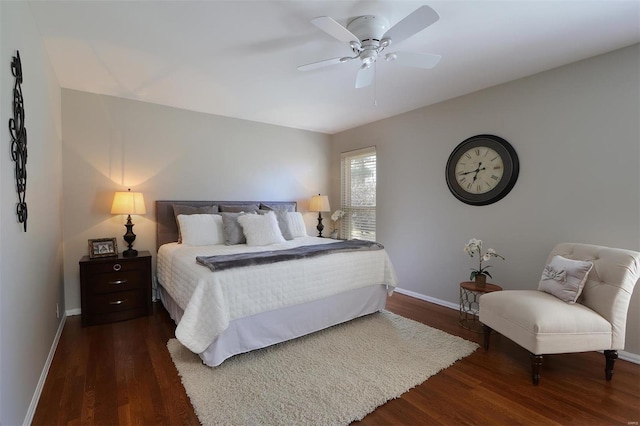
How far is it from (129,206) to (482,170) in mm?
3894

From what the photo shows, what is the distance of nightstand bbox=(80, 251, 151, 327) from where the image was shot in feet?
9.61

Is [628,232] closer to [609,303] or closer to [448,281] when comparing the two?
[609,303]

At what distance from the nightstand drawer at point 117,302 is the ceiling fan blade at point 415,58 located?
11.0 ft

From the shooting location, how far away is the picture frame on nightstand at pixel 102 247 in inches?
124

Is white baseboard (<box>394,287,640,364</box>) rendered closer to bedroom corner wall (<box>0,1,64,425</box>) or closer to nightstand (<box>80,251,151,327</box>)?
nightstand (<box>80,251,151,327</box>)

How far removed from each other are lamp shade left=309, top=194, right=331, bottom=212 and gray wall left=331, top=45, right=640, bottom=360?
100 centimetres

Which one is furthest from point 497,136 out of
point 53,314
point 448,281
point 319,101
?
point 53,314

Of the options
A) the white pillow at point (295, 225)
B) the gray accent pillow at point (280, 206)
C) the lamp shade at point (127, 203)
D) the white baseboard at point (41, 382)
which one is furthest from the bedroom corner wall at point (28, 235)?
the white pillow at point (295, 225)

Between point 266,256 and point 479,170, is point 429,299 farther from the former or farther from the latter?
point 266,256

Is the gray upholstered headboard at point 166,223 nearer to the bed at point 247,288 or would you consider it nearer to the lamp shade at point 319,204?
the bed at point 247,288

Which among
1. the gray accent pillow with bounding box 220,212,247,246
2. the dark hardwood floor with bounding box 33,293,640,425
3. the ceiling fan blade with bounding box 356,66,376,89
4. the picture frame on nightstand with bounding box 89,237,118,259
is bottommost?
the dark hardwood floor with bounding box 33,293,640,425

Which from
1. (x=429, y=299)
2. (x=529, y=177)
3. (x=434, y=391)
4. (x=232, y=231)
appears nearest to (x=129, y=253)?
(x=232, y=231)

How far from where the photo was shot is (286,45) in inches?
91.4

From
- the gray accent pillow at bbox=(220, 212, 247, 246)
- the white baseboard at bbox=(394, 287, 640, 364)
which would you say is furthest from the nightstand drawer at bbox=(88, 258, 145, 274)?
the white baseboard at bbox=(394, 287, 640, 364)
